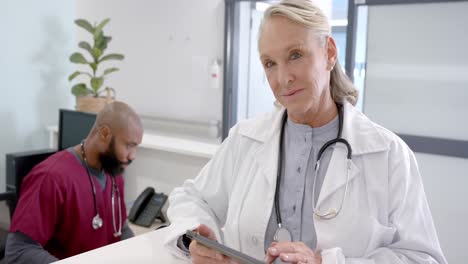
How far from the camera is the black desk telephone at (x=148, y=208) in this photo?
2.57 metres

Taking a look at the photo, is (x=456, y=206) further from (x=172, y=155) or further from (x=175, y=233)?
(x=175, y=233)

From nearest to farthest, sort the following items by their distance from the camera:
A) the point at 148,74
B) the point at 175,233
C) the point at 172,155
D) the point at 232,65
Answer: the point at 175,233 < the point at 172,155 < the point at 232,65 < the point at 148,74

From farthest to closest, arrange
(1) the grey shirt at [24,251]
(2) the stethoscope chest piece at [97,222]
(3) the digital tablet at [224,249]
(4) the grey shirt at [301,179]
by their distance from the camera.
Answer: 1. (2) the stethoscope chest piece at [97,222]
2. (1) the grey shirt at [24,251]
3. (4) the grey shirt at [301,179]
4. (3) the digital tablet at [224,249]

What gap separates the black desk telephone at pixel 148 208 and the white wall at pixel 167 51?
945 millimetres

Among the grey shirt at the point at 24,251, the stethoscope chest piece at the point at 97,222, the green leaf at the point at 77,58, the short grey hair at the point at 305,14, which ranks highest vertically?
the short grey hair at the point at 305,14

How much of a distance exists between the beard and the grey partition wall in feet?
4.62

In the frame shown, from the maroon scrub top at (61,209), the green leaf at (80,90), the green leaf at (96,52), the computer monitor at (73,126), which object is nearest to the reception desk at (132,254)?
the maroon scrub top at (61,209)

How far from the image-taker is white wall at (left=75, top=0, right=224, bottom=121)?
136 inches

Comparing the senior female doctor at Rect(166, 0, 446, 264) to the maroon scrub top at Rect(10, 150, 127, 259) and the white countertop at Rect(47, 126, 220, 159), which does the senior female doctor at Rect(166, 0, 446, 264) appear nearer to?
the maroon scrub top at Rect(10, 150, 127, 259)

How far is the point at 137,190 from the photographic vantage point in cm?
302

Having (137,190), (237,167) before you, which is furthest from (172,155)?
(237,167)

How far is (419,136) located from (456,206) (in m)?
0.40

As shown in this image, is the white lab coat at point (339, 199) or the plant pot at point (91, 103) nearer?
the white lab coat at point (339, 199)

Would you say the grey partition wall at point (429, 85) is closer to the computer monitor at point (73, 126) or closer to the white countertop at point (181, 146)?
the white countertop at point (181, 146)
